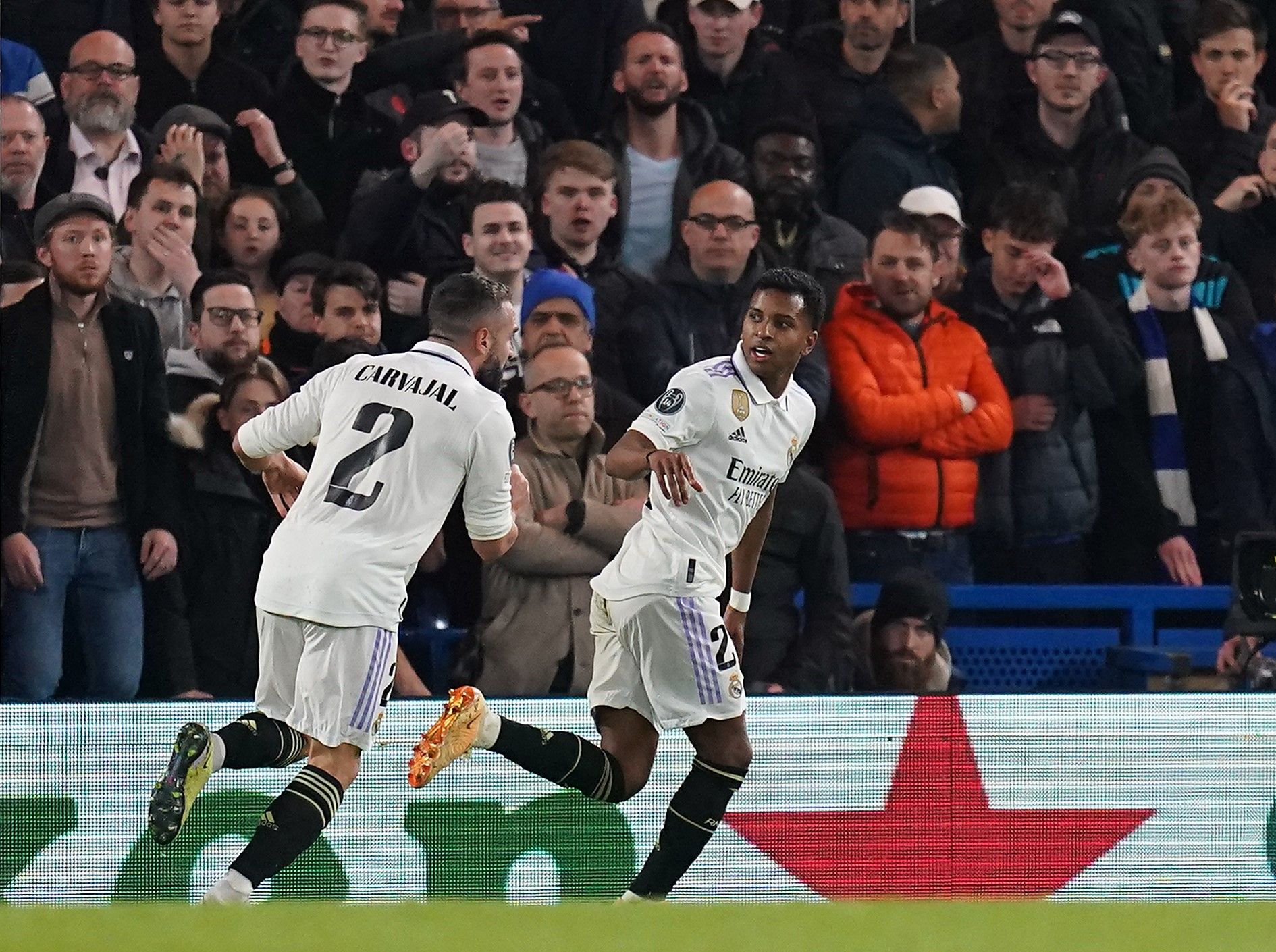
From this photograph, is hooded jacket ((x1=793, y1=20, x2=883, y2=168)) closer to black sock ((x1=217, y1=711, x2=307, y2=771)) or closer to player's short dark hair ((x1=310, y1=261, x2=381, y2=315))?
player's short dark hair ((x1=310, y1=261, x2=381, y2=315))

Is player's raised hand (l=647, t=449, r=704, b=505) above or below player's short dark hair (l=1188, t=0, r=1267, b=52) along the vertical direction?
below

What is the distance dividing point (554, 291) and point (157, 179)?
1677 millimetres

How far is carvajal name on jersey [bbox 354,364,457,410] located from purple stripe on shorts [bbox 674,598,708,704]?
3.24ft

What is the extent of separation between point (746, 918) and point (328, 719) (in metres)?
1.73

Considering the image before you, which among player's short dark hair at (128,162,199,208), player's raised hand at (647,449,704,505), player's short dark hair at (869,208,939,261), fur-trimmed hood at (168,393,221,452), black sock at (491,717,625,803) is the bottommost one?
black sock at (491,717,625,803)

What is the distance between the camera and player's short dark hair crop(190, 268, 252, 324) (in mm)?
7520

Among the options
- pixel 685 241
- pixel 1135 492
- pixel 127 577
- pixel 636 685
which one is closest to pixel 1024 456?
pixel 1135 492

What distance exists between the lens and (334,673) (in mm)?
5219

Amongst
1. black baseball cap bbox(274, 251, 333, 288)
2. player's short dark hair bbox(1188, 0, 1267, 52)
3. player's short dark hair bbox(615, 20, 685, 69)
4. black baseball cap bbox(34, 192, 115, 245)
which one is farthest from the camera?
player's short dark hair bbox(1188, 0, 1267, 52)

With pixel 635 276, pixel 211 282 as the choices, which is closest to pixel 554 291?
pixel 635 276

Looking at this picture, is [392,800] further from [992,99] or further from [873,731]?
[992,99]

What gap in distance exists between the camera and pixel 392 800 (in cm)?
642

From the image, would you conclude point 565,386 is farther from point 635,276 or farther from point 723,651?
point 723,651

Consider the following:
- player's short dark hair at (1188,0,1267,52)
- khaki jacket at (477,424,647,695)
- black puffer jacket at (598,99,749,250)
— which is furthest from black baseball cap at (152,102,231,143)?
player's short dark hair at (1188,0,1267,52)
